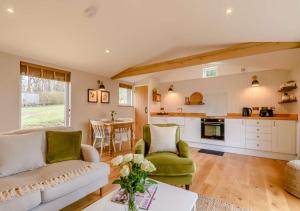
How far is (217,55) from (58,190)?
3748mm

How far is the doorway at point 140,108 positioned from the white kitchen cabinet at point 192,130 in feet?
5.36

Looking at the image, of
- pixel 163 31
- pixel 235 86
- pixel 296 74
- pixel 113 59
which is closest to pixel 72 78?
pixel 113 59

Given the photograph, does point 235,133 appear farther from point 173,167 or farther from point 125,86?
point 125,86

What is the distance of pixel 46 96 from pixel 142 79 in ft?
10.5

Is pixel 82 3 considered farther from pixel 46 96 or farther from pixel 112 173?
pixel 112 173

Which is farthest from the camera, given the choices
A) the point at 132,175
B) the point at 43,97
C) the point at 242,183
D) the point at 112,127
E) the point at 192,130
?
the point at 192,130

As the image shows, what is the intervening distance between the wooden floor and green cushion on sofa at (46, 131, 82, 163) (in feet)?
1.90

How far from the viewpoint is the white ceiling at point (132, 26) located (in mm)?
2160

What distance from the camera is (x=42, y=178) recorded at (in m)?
1.63

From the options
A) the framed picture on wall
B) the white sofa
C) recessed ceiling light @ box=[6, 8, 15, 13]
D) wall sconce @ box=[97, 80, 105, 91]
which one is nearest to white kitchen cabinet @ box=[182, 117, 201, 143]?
the framed picture on wall

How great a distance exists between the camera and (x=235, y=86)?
4691 millimetres

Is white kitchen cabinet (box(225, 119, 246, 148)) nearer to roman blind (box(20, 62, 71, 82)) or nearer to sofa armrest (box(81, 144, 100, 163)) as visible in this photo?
→ sofa armrest (box(81, 144, 100, 163))

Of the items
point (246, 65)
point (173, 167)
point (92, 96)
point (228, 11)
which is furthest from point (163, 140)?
point (246, 65)

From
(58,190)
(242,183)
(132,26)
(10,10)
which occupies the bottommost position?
(242,183)
